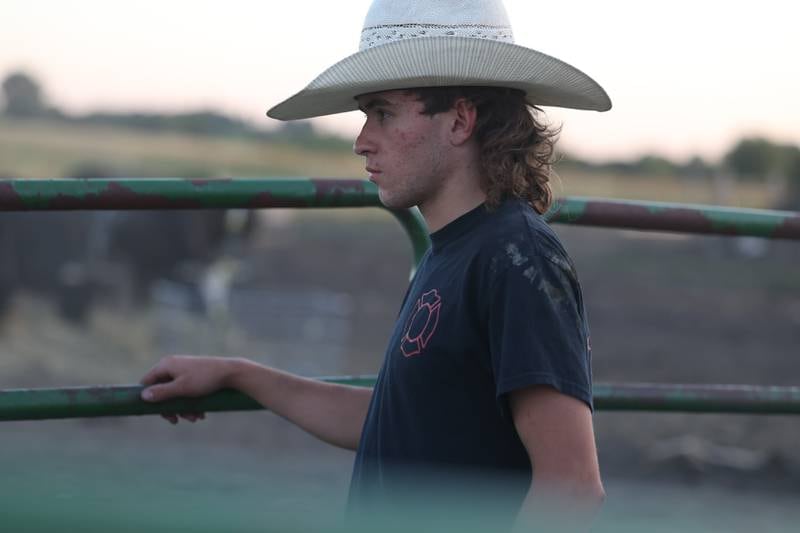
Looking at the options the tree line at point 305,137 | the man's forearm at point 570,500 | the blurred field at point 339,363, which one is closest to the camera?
the blurred field at point 339,363

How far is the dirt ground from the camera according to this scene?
10.0 metres

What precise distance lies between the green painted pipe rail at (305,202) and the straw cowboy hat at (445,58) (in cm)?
19

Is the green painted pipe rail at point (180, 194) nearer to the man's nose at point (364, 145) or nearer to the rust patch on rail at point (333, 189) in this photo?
the rust patch on rail at point (333, 189)

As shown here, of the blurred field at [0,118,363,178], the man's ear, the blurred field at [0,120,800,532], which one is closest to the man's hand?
the blurred field at [0,120,800,532]

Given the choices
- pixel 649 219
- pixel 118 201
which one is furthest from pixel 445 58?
pixel 649 219

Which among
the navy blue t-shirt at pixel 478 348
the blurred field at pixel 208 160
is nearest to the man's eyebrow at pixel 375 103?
the navy blue t-shirt at pixel 478 348

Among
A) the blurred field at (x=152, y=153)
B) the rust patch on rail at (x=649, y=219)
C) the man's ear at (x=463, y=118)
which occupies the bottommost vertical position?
the blurred field at (x=152, y=153)

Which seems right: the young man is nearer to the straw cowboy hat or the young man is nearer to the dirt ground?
the straw cowboy hat

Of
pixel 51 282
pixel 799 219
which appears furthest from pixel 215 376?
pixel 51 282

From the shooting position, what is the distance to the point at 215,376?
6.93 ft

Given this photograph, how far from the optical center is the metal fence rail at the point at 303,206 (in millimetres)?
2000

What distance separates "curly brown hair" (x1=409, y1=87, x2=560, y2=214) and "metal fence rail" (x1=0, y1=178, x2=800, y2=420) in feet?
1.09

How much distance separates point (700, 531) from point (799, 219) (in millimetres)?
1993

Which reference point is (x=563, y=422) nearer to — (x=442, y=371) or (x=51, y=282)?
(x=442, y=371)
